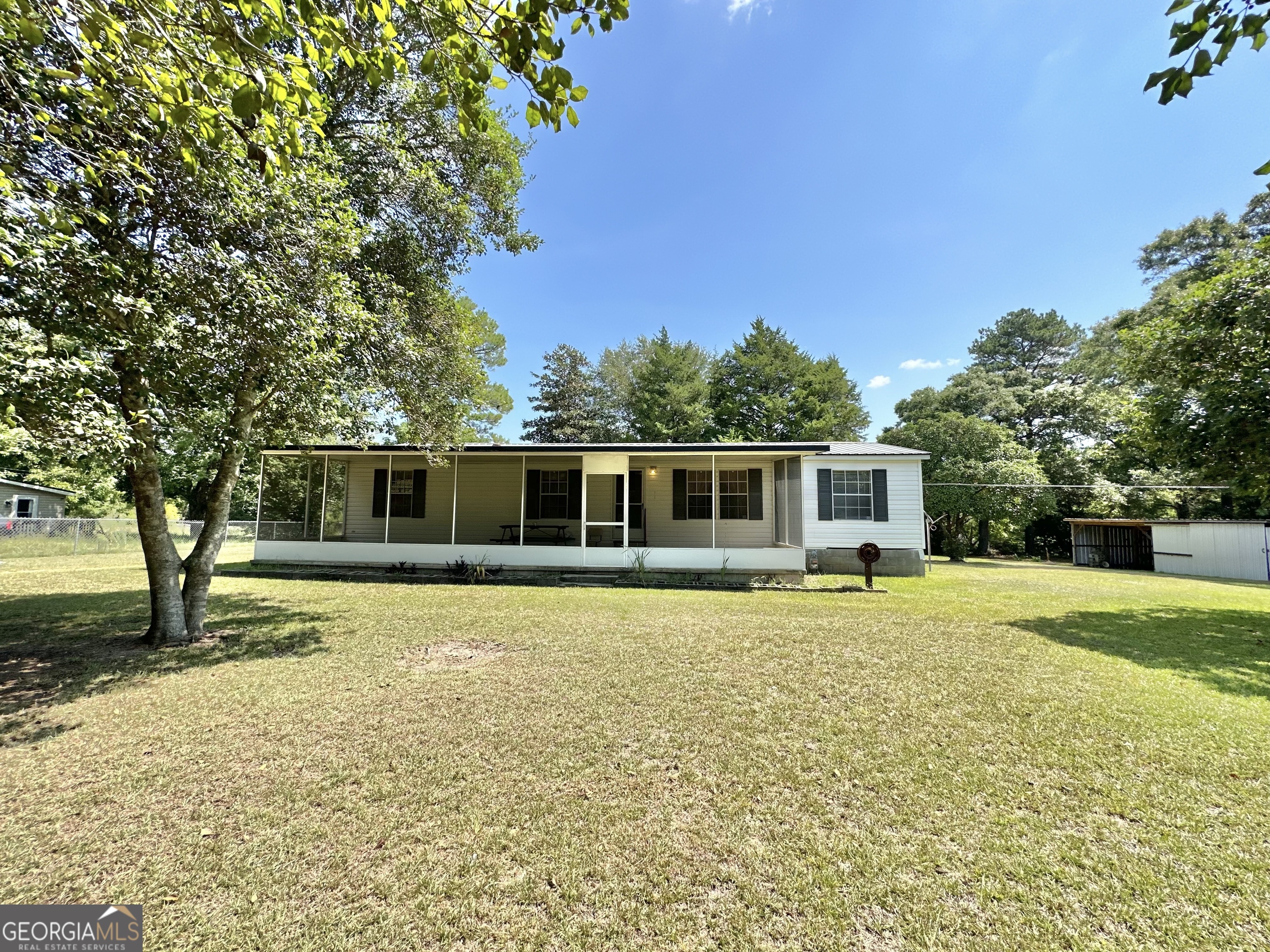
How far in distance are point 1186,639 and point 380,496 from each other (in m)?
15.9

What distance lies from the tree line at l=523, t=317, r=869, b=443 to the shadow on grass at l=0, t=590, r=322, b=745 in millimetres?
18169

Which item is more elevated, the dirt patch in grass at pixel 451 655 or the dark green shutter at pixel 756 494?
the dark green shutter at pixel 756 494

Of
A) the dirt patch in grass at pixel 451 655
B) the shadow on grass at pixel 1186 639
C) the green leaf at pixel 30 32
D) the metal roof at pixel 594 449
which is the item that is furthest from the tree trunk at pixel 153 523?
the shadow on grass at pixel 1186 639

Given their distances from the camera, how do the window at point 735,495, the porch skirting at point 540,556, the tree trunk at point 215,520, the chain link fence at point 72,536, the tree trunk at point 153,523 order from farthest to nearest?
the chain link fence at point 72,536, the window at point 735,495, the porch skirting at point 540,556, the tree trunk at point 215,520, the tree trunk at point 153,523

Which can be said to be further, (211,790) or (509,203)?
(509,203)

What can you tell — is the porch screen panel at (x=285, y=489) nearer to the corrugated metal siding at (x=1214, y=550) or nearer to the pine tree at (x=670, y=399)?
the pine tree at (x=670, y=399)

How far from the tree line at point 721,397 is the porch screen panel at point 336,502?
30.2ft

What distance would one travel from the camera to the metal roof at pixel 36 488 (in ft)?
57.3

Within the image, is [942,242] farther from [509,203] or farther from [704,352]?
[704,352]

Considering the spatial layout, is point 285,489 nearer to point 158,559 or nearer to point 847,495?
point 158,559

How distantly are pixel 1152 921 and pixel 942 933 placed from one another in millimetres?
819

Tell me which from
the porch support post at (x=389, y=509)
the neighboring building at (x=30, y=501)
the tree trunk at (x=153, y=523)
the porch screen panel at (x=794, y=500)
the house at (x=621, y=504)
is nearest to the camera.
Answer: the tree trunk at (x=153, y=523)

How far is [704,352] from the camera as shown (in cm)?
2930

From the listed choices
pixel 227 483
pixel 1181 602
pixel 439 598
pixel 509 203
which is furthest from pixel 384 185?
pixel 1181 602
